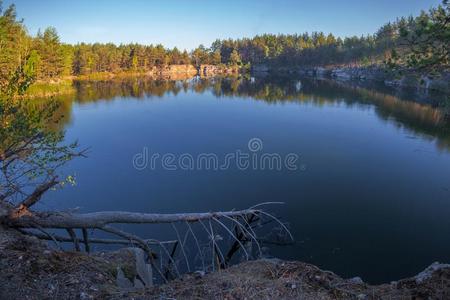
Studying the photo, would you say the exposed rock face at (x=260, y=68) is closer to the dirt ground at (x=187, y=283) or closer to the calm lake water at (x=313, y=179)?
the calm lake water at (x=313, y=179)

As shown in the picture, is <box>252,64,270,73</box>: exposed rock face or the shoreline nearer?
the shoreline

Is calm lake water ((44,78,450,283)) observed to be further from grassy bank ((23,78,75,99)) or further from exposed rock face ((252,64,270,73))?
exposed rock face ((252,64,270,73))

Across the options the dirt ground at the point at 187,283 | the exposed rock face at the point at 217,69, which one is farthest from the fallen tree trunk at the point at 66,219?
the exposed rock face at the point at 217,69

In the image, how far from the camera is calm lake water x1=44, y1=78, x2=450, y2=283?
11367mm

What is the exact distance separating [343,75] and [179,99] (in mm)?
67024

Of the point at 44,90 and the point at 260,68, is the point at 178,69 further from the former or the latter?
the point at 44,90

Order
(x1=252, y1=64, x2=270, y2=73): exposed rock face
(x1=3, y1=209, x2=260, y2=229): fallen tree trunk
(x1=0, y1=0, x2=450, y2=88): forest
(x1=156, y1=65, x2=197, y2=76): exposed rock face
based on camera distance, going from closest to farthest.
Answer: (x1=3, y1=209, x2=260, y2=229): fallen tree trunk < (x1=0, y1=0, x2=450, y2=88): forest < (x1=156, y1=65, x2=197, y2=76): exposed rock face < (x1=252, y1=64, x2=270, y2=73): exposed rock face

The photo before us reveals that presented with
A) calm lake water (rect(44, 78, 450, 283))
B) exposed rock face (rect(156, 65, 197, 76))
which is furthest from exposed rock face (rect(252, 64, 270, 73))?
calm lake water (rect(44, 78, 450, 283))

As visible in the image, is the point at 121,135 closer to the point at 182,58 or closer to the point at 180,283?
the point at 180,283

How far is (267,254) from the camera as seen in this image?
10555mm

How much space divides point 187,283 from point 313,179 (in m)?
13.7

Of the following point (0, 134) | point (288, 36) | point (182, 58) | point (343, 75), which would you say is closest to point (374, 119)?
point (0, 134)

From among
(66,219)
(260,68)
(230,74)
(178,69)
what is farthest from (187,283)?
(260,68)

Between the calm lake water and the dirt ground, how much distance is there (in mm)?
5458
